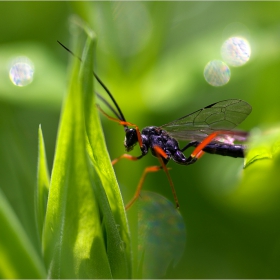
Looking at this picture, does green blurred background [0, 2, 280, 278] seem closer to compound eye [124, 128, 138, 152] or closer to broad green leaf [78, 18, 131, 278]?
compound eye [124, 128, 138, 152]

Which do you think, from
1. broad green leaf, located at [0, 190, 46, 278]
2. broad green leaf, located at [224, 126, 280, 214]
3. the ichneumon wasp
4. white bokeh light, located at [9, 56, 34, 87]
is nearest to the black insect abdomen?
the ichneumon wasp

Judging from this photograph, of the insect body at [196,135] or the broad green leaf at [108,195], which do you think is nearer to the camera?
the broad green leaf at [108,195]

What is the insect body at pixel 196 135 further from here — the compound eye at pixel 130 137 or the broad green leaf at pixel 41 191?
the broad green leaf at pixel 41 191

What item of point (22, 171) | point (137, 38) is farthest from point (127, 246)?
point (137, 38)

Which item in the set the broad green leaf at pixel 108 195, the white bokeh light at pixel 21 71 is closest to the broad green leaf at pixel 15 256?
the broad green leaf at pixel 108 195

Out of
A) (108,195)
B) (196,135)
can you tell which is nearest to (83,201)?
(108,195)

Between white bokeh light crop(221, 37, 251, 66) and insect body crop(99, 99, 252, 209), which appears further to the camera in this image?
white bokeh light crop(221, 37, 251, 66)
